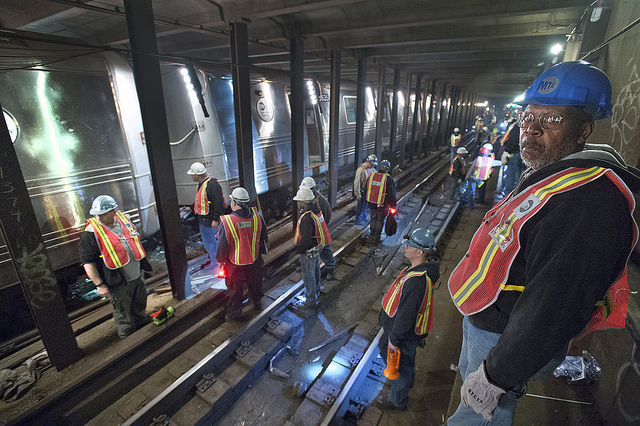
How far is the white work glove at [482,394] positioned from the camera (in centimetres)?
157

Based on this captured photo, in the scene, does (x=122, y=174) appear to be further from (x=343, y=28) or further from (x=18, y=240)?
(x=343, y=28)

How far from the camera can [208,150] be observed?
745 centimetres

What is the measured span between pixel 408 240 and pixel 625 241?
187 cm

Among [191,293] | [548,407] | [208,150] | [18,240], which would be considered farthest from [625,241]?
[208,150]

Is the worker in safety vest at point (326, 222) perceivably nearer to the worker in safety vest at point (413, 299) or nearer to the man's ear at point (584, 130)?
the worker in safety vest at point (413, 299)

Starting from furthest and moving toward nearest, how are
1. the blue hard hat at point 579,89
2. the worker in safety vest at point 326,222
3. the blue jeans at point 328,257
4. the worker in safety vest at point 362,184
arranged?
the worker in safety vest at point 362,184
the blue jeans at point 328,257
the worker in safety vest at point 326,222
the blue hard hat at point 579,89

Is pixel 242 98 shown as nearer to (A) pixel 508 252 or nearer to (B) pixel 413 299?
(B) pixel 413 299

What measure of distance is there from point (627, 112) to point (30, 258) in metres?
6.78

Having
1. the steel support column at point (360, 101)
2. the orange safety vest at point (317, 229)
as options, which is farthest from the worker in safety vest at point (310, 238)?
the steel support column at point (360, 101)

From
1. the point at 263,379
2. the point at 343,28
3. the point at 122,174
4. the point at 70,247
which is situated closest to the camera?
the point at 263,379

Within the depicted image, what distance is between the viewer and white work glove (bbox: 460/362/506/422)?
157 cm

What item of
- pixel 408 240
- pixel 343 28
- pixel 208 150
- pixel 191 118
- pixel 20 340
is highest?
pixel 343 28

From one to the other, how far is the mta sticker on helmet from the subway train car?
5.29 metres

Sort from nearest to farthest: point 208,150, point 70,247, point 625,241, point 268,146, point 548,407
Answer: point 625,241
point 548,407
point 70,247
point 208,150
point 268,146
